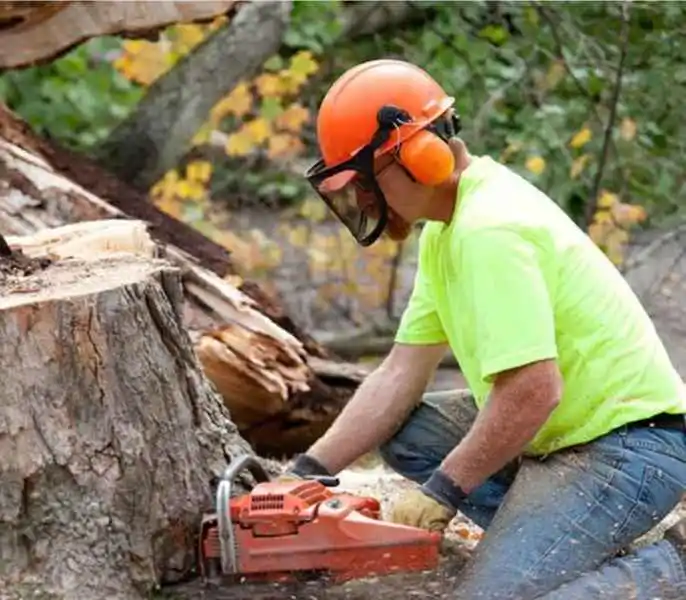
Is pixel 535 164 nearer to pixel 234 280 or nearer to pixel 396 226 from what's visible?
pixel 234 280

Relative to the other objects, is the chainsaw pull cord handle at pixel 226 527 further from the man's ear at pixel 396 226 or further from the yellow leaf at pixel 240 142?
the yellow leaf at pixel 240 142

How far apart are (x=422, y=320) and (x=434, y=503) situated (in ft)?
1.84

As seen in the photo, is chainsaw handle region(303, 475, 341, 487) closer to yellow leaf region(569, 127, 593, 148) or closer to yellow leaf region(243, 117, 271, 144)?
yellow leaf region(569, 127, 593, 148)

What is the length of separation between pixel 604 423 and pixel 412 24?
604 cm

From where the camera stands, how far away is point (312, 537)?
3.25 m

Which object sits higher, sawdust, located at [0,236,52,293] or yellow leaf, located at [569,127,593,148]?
sawdust, located at [0,236,52,293]

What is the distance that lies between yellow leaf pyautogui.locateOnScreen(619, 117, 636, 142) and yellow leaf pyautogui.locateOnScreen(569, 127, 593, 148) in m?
0.19

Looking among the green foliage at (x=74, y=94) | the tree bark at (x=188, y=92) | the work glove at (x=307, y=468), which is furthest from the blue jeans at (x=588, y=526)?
the green foliage at (x=74, y=94)

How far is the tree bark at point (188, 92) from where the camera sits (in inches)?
255

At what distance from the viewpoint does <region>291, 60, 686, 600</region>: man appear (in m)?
3.05

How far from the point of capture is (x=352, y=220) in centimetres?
328

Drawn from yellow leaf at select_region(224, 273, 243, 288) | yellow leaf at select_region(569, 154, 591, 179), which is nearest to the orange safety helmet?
yellow leaf at select_region(224, 273, 243, 288)

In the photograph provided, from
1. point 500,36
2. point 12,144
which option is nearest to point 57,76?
point 500,36

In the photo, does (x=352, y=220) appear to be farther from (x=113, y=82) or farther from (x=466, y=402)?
(x=113, y=82)
